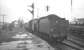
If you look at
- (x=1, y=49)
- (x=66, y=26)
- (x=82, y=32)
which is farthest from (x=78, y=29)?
(x=1, y=49)

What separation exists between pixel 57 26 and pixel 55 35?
1.16 metres

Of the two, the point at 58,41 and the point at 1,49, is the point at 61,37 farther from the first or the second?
the point at 1,49

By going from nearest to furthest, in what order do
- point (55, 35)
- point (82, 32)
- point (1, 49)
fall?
1. point (1, 49)
2. point (55, 35)
3. point (82, 32)

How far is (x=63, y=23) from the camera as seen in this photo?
48.6 feet

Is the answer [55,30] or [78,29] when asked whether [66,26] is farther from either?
[78,29]

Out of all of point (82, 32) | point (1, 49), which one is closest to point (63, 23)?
point (1, 49)

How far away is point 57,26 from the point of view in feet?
47.5

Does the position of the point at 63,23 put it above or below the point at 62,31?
above

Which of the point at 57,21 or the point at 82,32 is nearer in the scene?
the point at 57,21

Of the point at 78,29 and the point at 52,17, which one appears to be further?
the point at 78,29

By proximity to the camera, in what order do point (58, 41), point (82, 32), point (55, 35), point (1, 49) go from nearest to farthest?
point (1, 49) < point (55, 35) < point (58, 41) < point (82, 32)

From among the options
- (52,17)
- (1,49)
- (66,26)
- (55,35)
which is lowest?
(1,49)

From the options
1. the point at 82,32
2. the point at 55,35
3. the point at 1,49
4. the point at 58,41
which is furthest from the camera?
the point at 82,32

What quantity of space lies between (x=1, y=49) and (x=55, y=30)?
6.58 m
